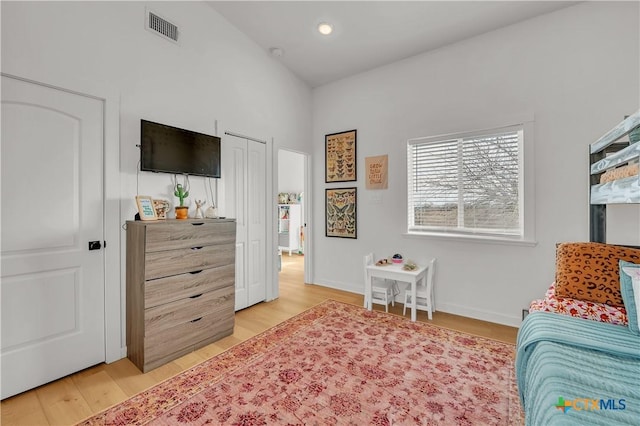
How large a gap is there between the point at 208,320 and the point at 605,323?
2795mm

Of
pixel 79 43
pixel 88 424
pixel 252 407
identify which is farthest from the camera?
pixel 79 43

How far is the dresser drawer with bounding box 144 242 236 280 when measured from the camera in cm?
209

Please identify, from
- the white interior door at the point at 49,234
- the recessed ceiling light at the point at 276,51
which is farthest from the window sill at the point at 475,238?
the white interior door at the point at 49,234

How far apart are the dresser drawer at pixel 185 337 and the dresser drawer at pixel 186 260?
1.47ft

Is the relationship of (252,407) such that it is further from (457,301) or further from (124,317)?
(457,301)

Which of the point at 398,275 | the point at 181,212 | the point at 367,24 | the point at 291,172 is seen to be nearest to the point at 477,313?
the point at 398,275

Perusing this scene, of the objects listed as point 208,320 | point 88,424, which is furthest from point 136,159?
point 88,424

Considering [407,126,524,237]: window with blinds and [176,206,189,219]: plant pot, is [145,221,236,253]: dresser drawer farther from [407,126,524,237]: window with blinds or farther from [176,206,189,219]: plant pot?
[407,126,524,237]: window with blinds

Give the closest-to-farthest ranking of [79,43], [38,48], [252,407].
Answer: [252,407] < [38,48] < [79,43]

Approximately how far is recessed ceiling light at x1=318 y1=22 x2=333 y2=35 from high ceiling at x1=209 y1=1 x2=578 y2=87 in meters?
0.04

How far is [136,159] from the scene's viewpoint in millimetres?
2338

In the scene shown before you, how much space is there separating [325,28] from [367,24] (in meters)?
0.45

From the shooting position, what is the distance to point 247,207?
3.33 metres

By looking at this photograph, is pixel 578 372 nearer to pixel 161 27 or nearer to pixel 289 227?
pixel 161 27
